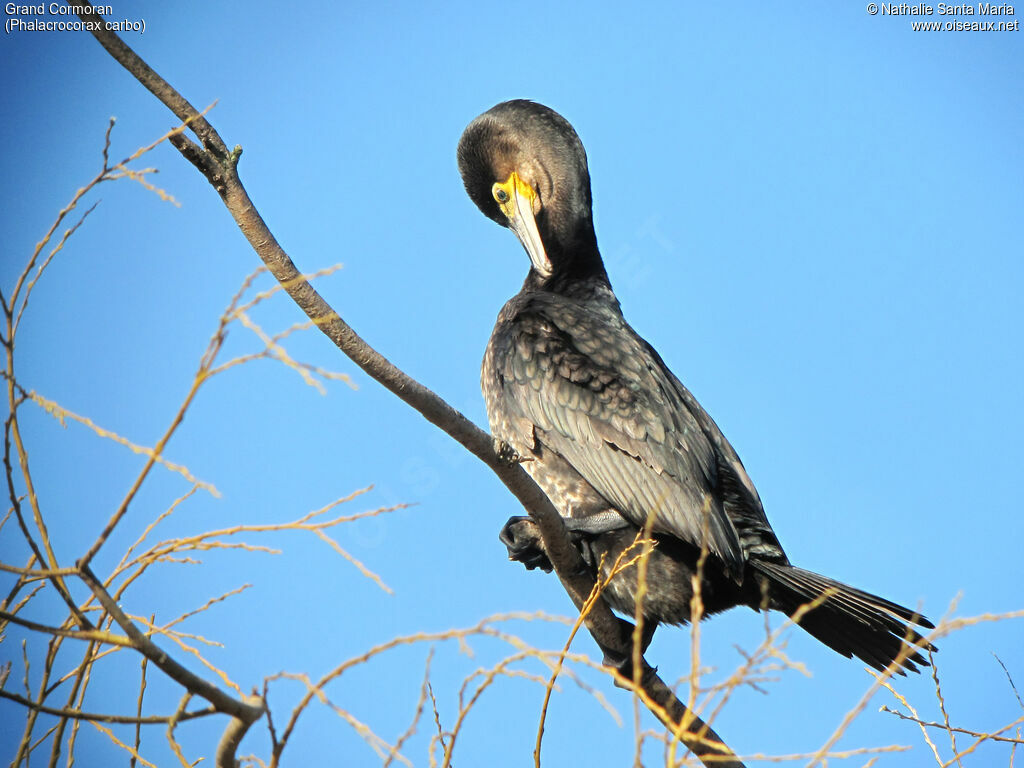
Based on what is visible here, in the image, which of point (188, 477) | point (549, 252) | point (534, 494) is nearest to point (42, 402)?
point (188, 477)

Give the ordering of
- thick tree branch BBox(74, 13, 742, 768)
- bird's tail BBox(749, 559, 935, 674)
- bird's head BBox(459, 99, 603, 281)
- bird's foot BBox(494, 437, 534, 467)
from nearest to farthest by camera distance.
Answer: thick tree branch BBox(74, 13, 742, 768) → bird's foot BBox(494, 437, 534, 467) → bird's tail BBox(749, 559, 935, 674) → bird's head BBox(459, 99, 603, 281)

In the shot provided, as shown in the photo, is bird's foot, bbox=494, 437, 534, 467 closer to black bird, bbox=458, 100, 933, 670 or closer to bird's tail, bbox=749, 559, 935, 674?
black bird, bbox=458, 100, 933, 670

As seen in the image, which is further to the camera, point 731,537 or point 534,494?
point 731,537

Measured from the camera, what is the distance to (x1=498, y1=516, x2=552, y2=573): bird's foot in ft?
12.9

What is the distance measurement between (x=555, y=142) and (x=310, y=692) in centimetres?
410

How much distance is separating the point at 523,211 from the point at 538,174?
0.24 meters

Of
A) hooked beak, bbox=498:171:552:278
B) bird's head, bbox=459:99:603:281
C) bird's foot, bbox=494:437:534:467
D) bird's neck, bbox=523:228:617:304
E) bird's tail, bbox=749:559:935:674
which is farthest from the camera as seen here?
bird's head, bbox=459:99:603:281

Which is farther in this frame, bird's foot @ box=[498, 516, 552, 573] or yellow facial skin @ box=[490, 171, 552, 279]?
yellow facial skin @ box=[490, 171, 552, 279]

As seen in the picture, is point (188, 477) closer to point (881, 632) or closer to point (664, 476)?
point (664, 476)

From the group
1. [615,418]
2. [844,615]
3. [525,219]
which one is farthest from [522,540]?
[525,219]

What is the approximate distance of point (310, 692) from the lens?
1.73 metres

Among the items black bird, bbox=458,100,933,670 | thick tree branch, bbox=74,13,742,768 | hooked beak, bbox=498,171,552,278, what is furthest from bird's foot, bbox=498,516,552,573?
hooked beak, bbox=498,171,552,278

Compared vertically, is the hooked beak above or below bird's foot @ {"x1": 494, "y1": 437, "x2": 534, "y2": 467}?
above

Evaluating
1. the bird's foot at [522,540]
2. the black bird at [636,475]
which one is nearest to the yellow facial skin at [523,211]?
the black bird at [636,475]
